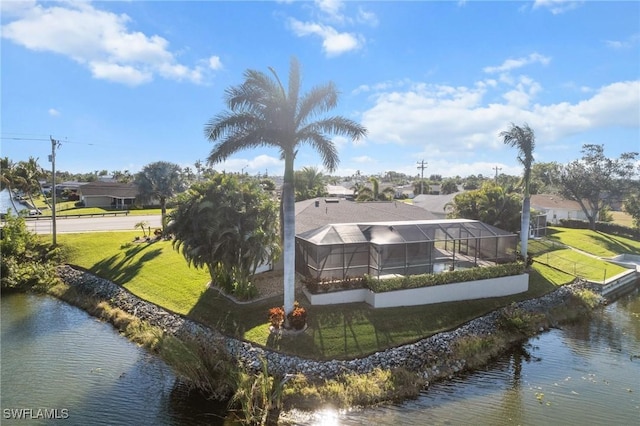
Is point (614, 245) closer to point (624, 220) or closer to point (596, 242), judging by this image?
point (596, 242)

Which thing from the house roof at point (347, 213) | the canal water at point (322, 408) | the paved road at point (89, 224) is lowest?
the canal water at point (322, 408)

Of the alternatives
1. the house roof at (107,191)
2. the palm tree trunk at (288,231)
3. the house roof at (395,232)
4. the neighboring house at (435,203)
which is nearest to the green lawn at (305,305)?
the palm tree trunk at (288,231)

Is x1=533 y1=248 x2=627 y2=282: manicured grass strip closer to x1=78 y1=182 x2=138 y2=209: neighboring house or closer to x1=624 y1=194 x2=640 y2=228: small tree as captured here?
x1=624 y1=194 x2=640 y2=228: small tree

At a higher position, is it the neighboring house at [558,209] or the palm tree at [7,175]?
the palm tree at [7,175]

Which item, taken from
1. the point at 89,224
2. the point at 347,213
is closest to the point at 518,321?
the point at 347,213

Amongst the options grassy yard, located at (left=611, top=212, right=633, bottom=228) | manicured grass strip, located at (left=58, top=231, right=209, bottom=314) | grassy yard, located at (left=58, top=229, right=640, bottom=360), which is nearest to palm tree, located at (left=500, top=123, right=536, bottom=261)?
grassy yard, located at (left=58, top=229, right=640, bottom=360)

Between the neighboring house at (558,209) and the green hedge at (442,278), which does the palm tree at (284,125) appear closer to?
the green hedge at (442,278)

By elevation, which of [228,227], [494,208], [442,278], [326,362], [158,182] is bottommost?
[326,362]
